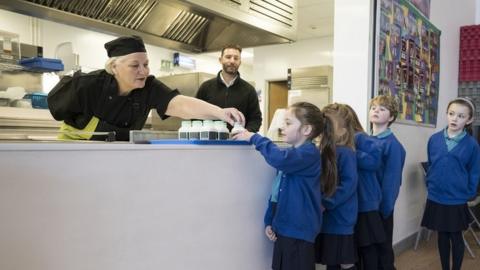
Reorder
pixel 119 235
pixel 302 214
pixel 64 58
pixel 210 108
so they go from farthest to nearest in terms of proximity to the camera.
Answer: pixel 64 58
pixel 210 108
pixel 302 214
pixel 119 235

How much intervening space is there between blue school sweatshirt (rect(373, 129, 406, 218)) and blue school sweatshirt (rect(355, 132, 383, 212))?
18 centimetres

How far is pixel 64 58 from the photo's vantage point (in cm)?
456

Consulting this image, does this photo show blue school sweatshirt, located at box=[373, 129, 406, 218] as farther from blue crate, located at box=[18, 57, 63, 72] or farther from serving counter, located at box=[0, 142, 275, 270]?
blue crate, located at box=[18, 57, 63, 72]

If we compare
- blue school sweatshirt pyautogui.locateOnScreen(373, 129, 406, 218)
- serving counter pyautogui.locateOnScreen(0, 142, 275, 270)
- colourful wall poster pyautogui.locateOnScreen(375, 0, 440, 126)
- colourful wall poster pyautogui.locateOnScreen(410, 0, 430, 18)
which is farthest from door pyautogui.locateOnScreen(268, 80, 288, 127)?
serving counter pyautogui.locateOnScreen(0, 142, 275, 270)

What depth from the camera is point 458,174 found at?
8.46 feet

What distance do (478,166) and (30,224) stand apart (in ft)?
8.56

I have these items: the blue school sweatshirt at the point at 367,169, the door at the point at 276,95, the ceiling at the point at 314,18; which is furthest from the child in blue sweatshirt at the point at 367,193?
the door at the point at 276,95

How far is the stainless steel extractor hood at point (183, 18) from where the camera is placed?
209 centimetres

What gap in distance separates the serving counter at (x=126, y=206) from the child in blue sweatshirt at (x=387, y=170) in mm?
1021

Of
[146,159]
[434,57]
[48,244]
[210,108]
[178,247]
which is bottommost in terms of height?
[178,247]

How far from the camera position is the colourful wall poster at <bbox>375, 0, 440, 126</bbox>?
9.40ft

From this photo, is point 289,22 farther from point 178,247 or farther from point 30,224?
point 30,224

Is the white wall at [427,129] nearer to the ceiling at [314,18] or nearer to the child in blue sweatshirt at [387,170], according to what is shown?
the child in blue sweatshirt at [387,170]

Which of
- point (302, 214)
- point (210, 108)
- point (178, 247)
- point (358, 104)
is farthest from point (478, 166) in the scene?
point (178, 247)
